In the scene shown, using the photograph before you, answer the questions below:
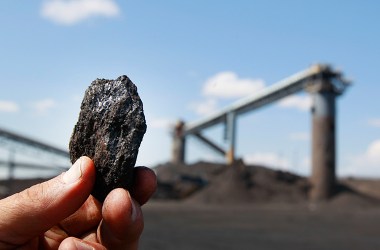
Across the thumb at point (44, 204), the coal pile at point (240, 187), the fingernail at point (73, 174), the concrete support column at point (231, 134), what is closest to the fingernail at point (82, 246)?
the thumb at point (44, 204)

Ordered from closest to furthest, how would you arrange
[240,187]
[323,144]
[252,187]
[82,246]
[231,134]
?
[82,246]
[323,144]
[240,187]
[252,187]
[231,134]

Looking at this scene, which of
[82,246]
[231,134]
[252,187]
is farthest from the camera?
[231,134]

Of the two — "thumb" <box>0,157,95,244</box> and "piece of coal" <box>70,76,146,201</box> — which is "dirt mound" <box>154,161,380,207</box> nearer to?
"piece of coal" <box>70,76,146,201</box>

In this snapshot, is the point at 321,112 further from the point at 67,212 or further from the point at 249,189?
the point at 67,212

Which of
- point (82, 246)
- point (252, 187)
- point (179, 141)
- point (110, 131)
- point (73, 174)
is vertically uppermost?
point (179, 141)

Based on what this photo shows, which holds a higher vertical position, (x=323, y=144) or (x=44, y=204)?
(x=323, y=144)

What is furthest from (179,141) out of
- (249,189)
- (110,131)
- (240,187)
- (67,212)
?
(67,212)

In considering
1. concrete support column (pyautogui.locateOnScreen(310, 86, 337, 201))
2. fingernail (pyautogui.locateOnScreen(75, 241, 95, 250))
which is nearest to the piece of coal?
fingernail (pyautogui.locateOnScreen(75, 241, 95, 250))

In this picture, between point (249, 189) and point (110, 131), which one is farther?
point (249, 189)
